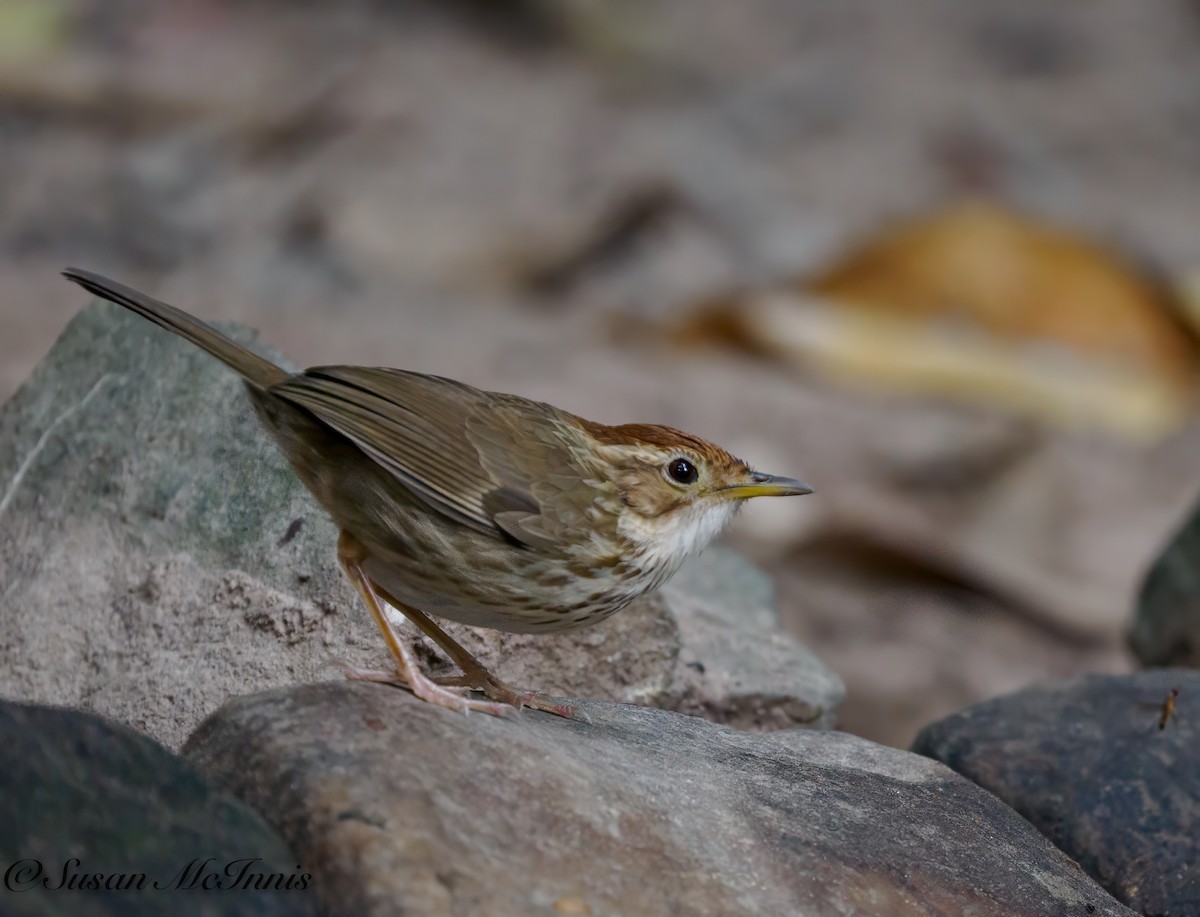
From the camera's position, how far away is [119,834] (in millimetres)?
2635

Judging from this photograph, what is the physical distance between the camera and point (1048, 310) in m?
9.52

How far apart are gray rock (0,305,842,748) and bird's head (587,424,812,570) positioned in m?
0.76

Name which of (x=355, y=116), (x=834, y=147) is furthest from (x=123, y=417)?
(x=834, y=147)

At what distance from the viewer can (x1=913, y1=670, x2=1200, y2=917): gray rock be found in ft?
13.4

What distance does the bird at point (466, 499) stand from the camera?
11.9 ft

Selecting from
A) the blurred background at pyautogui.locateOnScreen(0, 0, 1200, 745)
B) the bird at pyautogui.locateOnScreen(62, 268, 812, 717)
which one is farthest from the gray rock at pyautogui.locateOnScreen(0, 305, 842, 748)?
the blurred background at pyautogui.locateOnScreen(0, 0, 1200, 745)

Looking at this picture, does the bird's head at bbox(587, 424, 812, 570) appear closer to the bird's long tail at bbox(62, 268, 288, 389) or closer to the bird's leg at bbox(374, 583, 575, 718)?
the bird's leg at bbox(374, 583, 575, 718)

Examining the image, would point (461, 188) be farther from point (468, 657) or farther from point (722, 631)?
point (468, 657)

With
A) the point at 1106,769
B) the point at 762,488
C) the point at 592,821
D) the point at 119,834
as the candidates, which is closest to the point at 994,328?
the point at 1106,769

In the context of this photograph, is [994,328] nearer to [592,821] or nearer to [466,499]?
[466,499]

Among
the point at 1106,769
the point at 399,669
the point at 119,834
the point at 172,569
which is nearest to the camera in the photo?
the point at 119,834

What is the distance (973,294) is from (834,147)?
3.20 metres

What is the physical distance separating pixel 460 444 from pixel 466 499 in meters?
0.22

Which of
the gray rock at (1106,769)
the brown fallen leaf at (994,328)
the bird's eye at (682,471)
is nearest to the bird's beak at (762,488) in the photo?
the bird's eye at (682,471)
